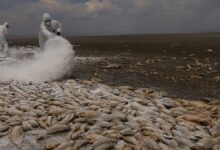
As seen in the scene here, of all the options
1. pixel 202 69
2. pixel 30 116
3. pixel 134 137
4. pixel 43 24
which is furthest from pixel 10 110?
pixel 202 69

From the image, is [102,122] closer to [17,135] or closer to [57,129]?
[57,129]

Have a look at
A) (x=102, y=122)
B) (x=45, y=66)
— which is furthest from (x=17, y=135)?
(x=45, y=66)

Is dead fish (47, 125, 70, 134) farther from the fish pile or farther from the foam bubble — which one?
the foam bubble

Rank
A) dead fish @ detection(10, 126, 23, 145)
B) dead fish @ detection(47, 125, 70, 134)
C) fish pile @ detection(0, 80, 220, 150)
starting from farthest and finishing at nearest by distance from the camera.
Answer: dead fish @ detection(47, 125, 70, 134)
dead fish @ detection(10, 126, 23, 145)
fish pile @ detection(0, 80, 220, 150)

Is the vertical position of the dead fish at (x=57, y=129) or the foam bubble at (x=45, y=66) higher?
the foam bubble at (x=45, y=66)

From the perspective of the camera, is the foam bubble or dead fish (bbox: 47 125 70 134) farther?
the foam bubble

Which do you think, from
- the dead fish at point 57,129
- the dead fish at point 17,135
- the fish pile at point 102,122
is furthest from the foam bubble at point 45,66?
the dead fish at point 57,129

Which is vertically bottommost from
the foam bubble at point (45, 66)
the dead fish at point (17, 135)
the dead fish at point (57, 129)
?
the dead fish at point (17, 135)

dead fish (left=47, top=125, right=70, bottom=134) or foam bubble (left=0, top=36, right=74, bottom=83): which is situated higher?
foam bubble (left=0, top=36, right=74, bottom=83)

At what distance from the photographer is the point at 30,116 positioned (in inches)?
480

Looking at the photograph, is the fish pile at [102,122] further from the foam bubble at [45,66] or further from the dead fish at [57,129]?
the foam bubble at [45,66]

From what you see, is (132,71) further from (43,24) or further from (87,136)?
(87,136)

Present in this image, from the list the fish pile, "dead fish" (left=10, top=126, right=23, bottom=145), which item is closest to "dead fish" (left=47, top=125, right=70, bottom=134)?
the fish pile

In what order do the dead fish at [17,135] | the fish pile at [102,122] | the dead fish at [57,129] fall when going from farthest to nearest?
the dead fish at [57,129] < the dead fish at [17,135] < the fish pile at [102,122]
